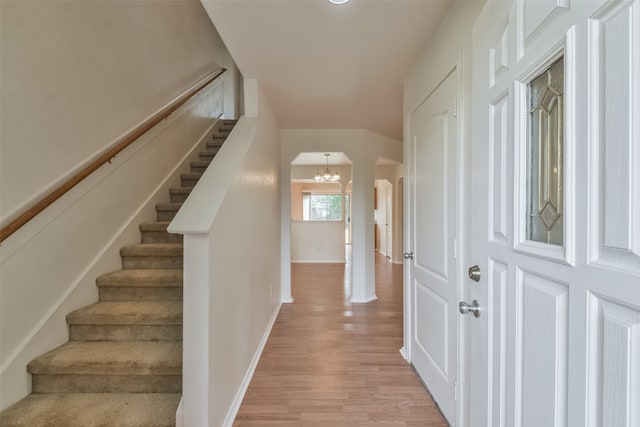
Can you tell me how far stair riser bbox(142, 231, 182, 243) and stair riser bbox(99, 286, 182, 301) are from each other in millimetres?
511

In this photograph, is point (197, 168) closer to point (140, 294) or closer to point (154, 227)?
point (154, 227)

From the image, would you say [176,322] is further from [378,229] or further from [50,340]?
[378,229]

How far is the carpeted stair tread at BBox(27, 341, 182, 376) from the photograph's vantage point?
4.92ft

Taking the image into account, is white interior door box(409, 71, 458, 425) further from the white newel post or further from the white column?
the white column

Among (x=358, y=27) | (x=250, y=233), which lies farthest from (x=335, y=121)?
(x=250, y=233)

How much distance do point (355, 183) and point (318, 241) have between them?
3507 mm

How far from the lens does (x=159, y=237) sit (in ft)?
7.80

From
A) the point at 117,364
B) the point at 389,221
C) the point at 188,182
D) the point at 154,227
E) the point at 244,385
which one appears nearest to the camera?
the point at 117,364

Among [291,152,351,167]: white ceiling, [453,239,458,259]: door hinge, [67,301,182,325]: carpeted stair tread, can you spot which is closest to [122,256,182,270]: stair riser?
[67,301,182,325]: carpeted stair tread

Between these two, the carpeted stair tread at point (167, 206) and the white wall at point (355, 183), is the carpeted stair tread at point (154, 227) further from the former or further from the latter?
the white wall at point (355, 183)

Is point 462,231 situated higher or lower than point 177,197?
lower

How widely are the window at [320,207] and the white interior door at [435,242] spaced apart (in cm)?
918

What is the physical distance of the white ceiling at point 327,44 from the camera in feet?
5.25

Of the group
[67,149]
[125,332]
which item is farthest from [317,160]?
[125,332]
